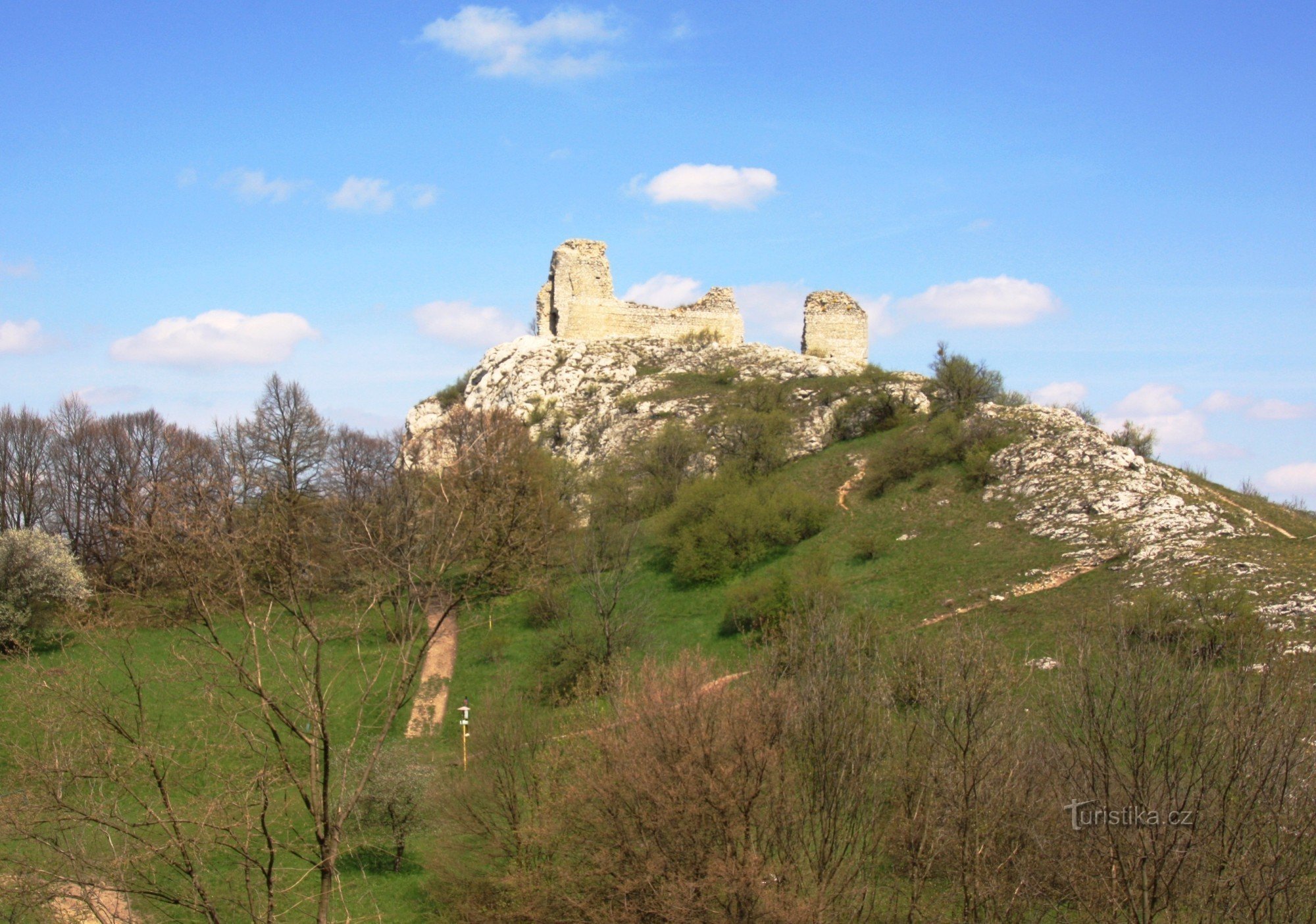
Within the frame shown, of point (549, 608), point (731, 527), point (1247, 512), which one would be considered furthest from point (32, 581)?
point (1247, 512)

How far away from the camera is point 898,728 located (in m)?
17.4

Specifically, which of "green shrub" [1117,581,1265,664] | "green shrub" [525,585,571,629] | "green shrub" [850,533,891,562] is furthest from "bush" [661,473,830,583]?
"green shrub" [1117,581,1265,664]

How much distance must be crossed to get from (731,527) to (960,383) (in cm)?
1339

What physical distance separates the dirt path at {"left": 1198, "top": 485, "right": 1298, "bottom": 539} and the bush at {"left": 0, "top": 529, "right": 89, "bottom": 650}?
1298 inches

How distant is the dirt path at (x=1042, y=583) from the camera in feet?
84.9

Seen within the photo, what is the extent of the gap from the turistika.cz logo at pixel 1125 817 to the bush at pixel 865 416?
2942cm

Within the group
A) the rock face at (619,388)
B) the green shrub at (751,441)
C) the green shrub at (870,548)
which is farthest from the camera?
the rock face at (619,388)

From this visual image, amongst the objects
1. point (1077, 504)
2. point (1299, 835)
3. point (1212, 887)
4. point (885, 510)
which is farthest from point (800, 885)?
point (885, 510)

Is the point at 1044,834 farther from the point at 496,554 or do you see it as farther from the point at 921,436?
the point at 921,436

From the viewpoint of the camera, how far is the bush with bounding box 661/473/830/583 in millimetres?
33656

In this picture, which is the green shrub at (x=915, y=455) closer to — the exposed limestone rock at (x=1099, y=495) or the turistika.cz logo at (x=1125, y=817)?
the exposed limestone rock at (x=1099, y=495)

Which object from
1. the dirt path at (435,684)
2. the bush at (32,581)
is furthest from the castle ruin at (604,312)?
the bush at (32,581)

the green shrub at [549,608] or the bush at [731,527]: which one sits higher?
the bush at [731,527]

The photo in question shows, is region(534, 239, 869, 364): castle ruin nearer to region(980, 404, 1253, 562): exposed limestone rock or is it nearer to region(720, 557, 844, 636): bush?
region(980, 404, 1253, 562): exposed limestone rock
